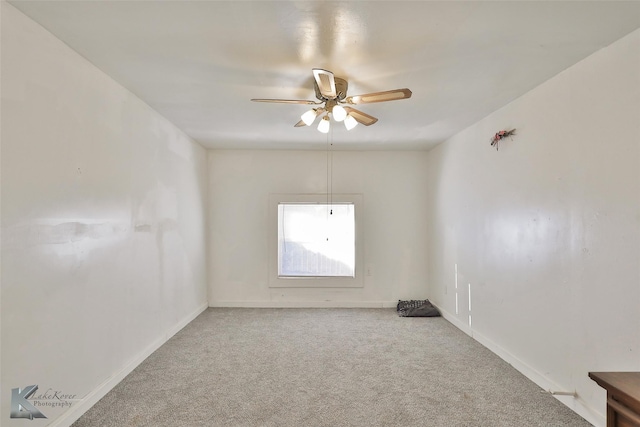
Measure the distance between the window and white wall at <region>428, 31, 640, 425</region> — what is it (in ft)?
6.38

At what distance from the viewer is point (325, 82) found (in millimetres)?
2445

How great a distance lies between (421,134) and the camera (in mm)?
4688

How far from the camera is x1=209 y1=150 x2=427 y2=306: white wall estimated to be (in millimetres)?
5699

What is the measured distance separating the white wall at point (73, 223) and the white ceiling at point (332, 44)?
0.24 metres

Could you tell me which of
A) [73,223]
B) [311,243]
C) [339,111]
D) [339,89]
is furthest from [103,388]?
[311,243]

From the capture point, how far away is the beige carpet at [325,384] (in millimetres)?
2471

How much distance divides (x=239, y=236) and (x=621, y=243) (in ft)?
15.1

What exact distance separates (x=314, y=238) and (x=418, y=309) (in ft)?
5.90

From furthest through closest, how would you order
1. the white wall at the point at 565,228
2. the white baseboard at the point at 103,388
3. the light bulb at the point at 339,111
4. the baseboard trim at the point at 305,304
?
the baseboard trim at the point at 305,304
the light bulb at the point at 339,111
the white baseboard at the point at 103,388
the white wall at the point at 565,228

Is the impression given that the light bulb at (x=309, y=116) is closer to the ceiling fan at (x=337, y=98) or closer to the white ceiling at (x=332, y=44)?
the ceiling fan at (x=337, y=98)

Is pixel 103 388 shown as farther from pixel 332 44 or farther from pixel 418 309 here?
pixel 418 309

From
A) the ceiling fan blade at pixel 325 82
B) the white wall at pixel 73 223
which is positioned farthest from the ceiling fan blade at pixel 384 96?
the white wall at pixel 73 223

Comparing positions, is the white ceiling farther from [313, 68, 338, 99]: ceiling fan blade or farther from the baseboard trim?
the baseboard trim

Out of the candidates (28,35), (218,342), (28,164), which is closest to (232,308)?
(218,342)
